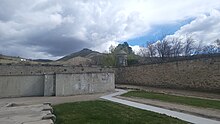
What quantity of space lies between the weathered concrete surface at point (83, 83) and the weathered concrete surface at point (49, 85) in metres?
0.51

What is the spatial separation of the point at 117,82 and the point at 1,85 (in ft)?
69.7

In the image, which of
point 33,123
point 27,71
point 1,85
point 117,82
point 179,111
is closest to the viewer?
point 33,123

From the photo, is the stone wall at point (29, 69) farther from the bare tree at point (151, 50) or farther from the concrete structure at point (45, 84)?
the bare tree at point (151, 50)

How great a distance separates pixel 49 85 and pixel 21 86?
250 centimetres

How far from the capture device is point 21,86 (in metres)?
21.1

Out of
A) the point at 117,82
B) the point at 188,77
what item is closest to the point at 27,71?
the point at 117,82

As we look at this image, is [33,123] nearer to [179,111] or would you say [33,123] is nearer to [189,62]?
[179,111]

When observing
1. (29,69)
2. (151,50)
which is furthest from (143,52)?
(29,69)

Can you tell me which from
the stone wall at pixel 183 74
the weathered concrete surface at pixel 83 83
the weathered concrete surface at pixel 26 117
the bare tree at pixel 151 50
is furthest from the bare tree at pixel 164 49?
the weathered concrete surface at pixel 26 117

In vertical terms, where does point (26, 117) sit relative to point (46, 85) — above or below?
below

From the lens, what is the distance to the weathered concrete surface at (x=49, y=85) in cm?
2130

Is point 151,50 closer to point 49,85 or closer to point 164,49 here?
point 164,49

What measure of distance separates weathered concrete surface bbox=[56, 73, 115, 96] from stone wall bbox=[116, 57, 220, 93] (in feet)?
21.1

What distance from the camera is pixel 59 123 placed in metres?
7.71
